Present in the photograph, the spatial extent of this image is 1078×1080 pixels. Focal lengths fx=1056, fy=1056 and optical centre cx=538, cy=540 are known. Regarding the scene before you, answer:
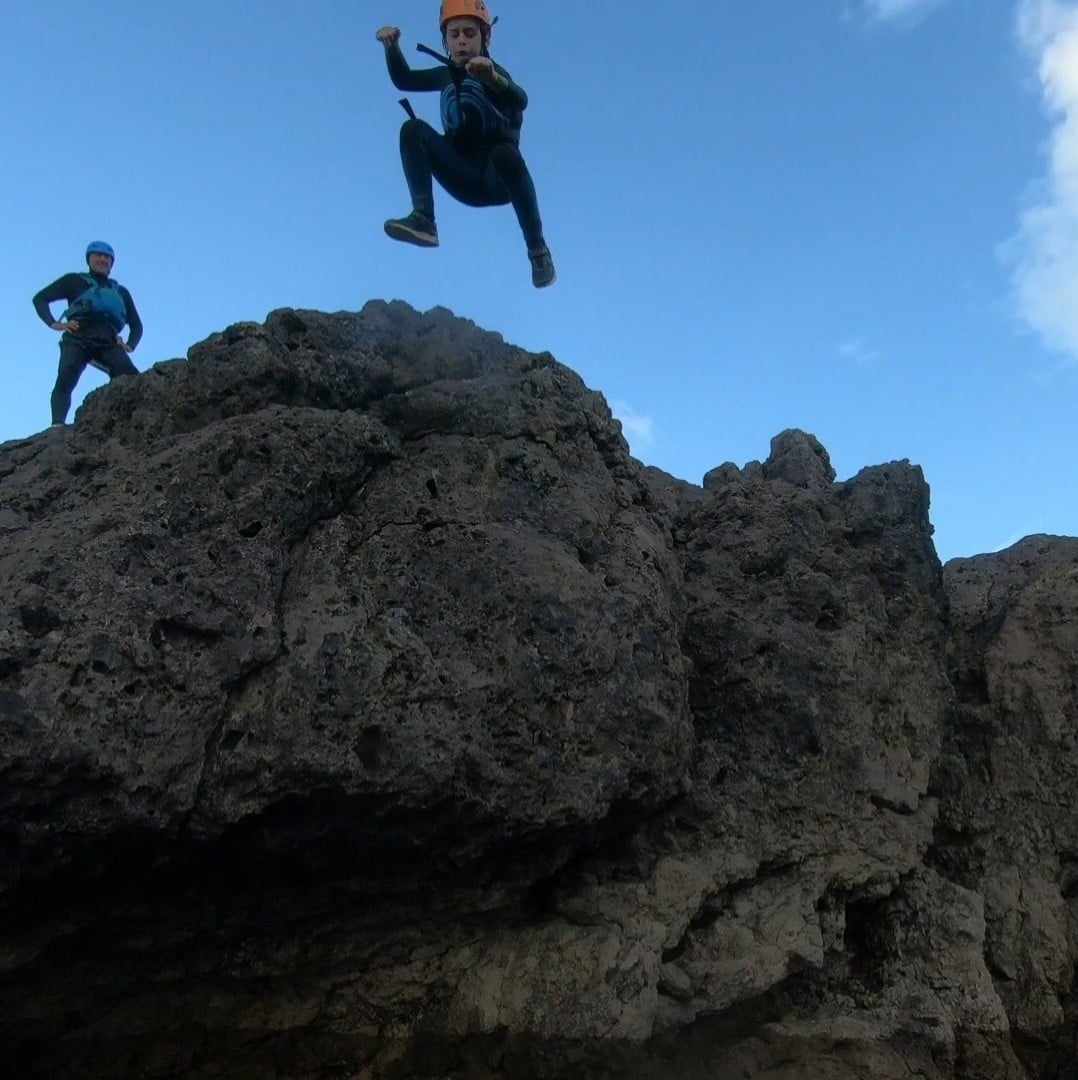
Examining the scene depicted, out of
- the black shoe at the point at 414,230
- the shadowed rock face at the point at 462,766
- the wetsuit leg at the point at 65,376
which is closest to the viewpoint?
the shadowed rock face at the point at 462,766

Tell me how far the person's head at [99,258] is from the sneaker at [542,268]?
175 inches

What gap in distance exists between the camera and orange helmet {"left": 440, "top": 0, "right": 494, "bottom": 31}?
7.91m

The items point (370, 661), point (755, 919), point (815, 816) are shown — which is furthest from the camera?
point (815, 816)

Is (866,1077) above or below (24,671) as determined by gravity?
below

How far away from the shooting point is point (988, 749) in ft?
24.6

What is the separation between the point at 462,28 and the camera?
7.93m

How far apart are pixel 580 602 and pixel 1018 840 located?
3.71 metres

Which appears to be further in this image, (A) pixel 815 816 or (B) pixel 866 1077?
(A) pixel 815 816

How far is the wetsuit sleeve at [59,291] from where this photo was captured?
9.56 meters

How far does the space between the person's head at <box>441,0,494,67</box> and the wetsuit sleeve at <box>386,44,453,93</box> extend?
166 mm

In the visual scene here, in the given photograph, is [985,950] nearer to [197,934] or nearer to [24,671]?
[197,934]

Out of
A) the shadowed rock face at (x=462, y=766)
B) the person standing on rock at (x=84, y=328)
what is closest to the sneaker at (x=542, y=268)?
the shadowed rock face at (x=462, y=766)

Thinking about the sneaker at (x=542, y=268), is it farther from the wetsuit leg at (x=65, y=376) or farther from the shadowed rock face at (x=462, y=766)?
the wetsuit leg at (x=65, y=376)

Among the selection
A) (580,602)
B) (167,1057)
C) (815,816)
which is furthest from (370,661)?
(815,816)
